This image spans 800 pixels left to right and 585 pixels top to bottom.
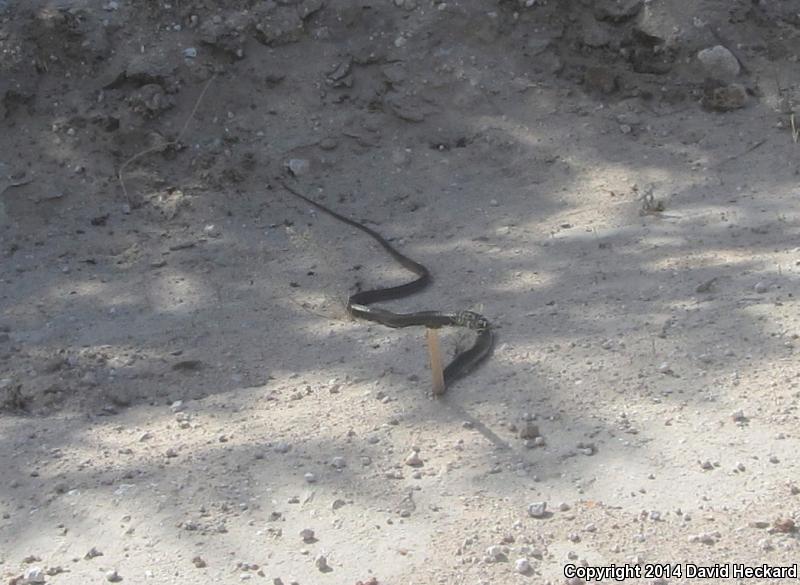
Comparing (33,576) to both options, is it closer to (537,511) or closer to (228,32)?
(537,511)

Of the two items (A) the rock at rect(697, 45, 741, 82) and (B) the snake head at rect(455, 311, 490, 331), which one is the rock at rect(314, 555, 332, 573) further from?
(A) the rock at rect(697, 45, 741, 82)

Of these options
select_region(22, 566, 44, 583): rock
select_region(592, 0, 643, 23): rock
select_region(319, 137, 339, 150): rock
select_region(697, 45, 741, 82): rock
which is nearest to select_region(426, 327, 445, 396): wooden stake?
select_region(22, 566, 44, 583): rock

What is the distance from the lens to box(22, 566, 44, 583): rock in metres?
3.33

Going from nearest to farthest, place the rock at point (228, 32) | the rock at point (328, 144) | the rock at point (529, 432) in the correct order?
the rock at point (529, 432), the rock at point (328, 144), the rock at point (228, 32)

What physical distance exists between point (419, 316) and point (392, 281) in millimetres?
793

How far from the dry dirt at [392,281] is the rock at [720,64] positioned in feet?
0.06

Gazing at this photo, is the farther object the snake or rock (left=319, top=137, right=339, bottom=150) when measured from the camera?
rock (left=319, top=137, right=339, bottom=150)

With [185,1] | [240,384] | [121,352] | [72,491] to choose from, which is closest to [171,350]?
[121,352]

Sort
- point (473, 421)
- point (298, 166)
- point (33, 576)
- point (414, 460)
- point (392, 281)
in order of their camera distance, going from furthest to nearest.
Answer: point (298, 166), point (392, 281), point (473, 421), point (414, 460), point (33, 576)

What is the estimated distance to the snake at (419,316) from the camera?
180 inches

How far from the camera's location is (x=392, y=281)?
5.99m

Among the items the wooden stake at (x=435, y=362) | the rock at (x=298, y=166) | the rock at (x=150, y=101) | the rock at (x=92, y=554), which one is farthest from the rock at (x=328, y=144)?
the rock at (x=92, y=554)

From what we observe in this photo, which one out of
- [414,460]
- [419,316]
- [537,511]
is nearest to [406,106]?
[419,316]

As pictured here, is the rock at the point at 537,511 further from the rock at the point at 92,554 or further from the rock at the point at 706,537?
the rock at the point at 92,554
